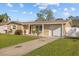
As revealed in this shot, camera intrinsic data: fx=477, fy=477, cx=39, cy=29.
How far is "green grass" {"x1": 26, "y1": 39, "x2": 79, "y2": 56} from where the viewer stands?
9547 mm

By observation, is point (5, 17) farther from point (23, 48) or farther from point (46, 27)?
point (46, 27)

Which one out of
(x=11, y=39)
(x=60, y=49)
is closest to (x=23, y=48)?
(x=11, y=39)

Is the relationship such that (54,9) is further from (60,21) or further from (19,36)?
(19,36)

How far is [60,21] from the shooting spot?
9.63 meters

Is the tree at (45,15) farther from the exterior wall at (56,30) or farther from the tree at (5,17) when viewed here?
the tree at (5,17)

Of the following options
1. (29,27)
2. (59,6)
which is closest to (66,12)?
(59,6)

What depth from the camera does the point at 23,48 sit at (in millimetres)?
9648

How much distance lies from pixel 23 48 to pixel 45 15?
0.80 meters

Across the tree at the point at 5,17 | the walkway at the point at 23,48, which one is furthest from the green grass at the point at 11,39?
the tree at the point at 5,17

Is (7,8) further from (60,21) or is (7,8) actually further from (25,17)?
(60,21)

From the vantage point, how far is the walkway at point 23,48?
955cm

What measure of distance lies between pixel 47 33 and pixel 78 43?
0.66 meters

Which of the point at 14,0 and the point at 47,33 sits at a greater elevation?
the point at 14,0

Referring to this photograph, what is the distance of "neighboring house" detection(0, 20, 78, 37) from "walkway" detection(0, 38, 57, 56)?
14cm
